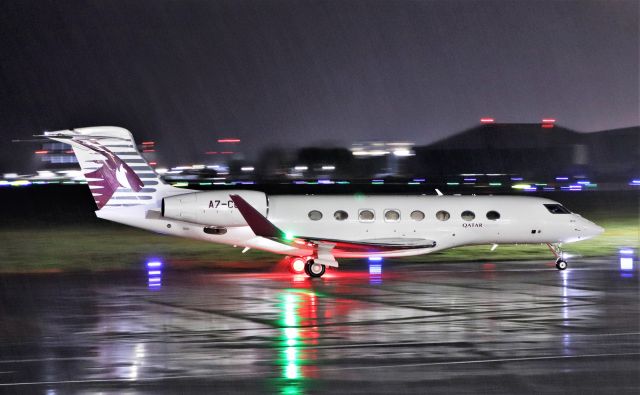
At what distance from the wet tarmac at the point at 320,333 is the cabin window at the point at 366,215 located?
1771mm

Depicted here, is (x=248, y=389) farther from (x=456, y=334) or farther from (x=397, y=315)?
(x=397, y=315)

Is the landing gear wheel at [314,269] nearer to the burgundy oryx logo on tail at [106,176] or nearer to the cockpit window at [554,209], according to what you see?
the burgundy oryx logo on tail at [106,176]

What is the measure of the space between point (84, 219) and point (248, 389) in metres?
44.1

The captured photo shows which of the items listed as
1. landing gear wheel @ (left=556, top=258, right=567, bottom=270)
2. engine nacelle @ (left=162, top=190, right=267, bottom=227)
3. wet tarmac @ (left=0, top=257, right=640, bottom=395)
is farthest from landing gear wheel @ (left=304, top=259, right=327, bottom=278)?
landing gear wheel @ (left=556, top=258, right=567, bottom=270)

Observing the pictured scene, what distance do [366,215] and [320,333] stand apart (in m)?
10.1

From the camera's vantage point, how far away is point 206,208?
78.0ft

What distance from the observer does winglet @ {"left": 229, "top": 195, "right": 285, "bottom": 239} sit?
2284 centimetres

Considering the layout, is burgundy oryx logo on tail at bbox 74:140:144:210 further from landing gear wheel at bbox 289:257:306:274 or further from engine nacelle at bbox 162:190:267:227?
landing gear wheel at bbox 289:257:306:274

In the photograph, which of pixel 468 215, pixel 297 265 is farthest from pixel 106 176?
pixel 468 215

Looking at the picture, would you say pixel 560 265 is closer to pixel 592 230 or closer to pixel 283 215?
pixel 592 230

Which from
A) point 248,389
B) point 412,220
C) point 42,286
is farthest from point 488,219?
point 248,389

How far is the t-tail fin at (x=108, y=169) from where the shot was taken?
24.3 meters

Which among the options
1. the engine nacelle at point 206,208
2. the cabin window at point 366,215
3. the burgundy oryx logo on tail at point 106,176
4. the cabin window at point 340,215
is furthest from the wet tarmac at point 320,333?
the burgundy oryx logo on tail at point 106,176

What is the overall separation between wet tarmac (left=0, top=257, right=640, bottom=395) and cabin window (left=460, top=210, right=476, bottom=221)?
227cm
